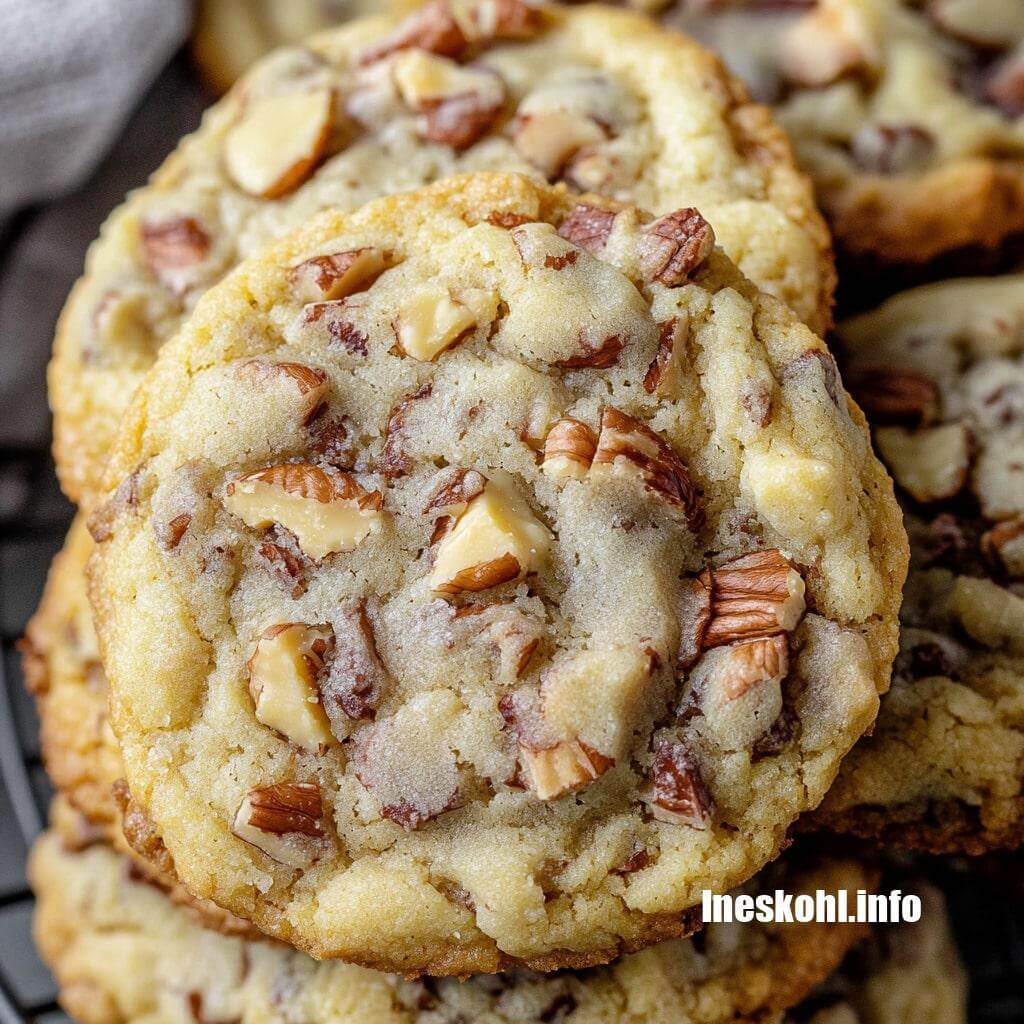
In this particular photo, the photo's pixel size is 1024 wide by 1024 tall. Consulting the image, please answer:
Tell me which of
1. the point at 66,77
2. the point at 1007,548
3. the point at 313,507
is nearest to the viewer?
the point at 313,507

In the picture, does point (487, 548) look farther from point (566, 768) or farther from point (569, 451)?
point (566, 768)

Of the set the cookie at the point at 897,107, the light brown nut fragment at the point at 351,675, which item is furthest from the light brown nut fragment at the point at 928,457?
the light brown nut fragment at the point at 351,675


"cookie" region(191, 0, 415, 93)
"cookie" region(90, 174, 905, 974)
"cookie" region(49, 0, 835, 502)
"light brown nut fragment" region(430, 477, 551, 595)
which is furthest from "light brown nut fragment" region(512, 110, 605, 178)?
"cookie" region(191, 0, 415, 93)

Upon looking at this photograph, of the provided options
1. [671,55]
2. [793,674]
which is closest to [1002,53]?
[671,55]

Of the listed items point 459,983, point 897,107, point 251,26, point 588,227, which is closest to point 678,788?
point 459,983

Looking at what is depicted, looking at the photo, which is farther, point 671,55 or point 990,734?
point 671,55

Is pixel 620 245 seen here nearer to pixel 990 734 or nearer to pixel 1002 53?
pixel 990 734
